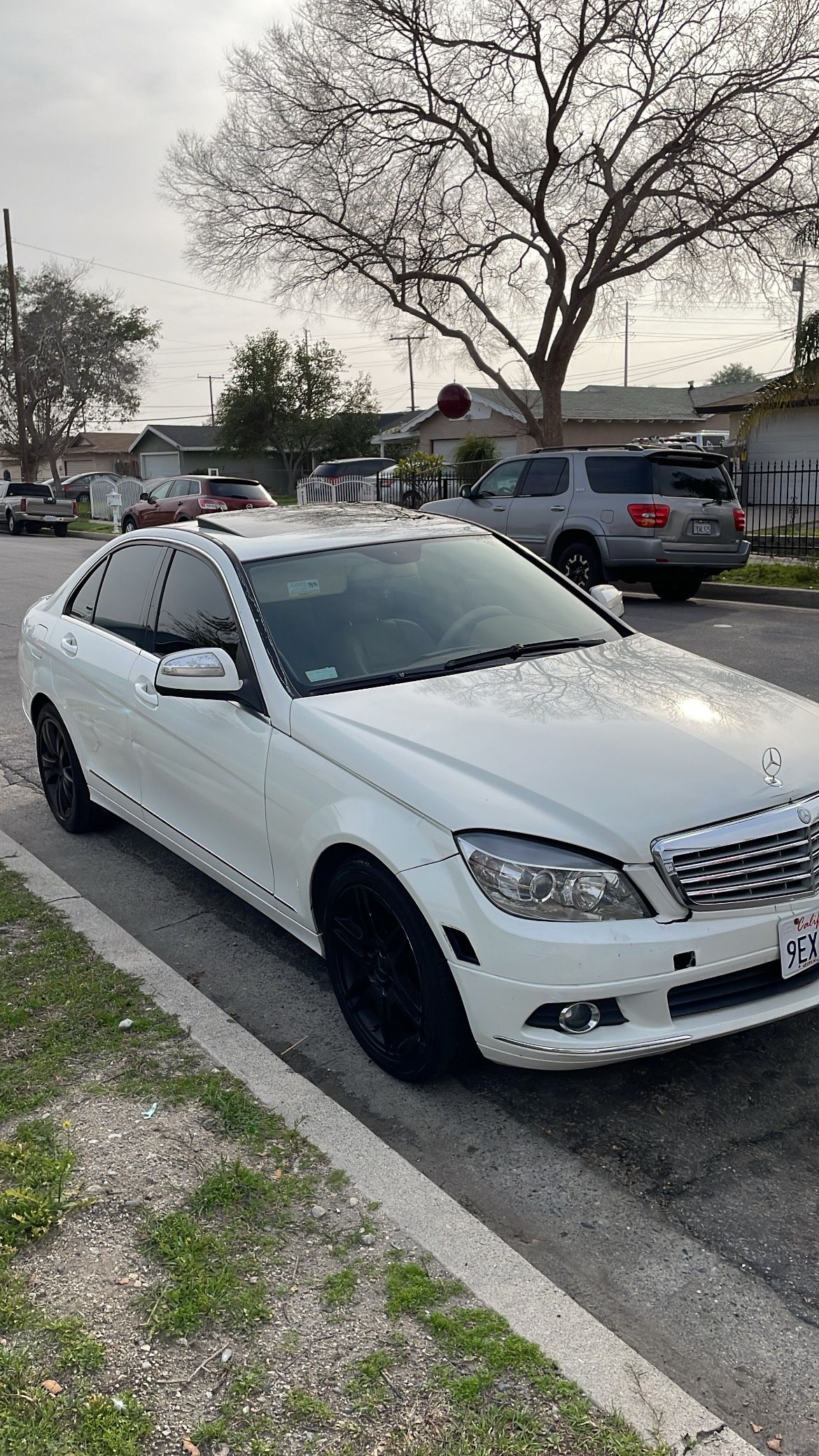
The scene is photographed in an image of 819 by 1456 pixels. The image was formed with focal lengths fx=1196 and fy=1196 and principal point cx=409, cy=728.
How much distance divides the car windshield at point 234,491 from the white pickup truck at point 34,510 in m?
12.8

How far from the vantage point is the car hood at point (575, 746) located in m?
3.11

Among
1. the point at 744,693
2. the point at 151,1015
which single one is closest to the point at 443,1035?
the point at 151,1015

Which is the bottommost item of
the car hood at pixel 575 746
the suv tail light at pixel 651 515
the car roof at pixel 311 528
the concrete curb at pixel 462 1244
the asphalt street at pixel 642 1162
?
the asphalt street at pixel 642 1162

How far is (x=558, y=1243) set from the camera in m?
2.78

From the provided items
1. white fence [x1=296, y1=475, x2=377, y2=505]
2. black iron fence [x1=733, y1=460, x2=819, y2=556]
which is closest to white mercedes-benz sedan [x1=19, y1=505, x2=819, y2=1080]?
black iron fence [x1=733, y1=460, x2=819, y2=556]

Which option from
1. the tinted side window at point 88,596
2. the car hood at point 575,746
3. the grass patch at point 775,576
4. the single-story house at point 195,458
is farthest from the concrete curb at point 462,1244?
the single-story house at point 195,458

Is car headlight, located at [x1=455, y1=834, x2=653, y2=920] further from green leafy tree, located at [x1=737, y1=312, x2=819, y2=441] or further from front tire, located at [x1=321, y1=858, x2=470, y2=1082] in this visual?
green leafy tree, located at [x1=737, y1=312, x2=819, y2=441]

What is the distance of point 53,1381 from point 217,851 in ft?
7.07

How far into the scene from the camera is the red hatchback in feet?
78.5

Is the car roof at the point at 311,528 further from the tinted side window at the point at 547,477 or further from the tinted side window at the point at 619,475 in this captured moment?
the tinted side window at the point at 547,477

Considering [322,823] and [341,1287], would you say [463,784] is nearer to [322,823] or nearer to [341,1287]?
[322,823]

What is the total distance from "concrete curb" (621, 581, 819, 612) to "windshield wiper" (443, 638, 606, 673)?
33.6 feet

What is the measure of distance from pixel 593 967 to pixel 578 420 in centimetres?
3877

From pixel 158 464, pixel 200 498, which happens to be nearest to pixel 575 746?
pixel 200 498
